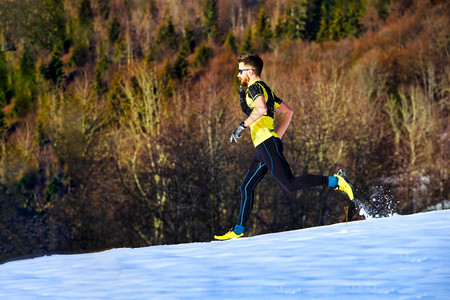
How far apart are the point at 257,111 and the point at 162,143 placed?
2142cm

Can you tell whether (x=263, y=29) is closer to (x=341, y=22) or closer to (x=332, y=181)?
(x=341, y=22)

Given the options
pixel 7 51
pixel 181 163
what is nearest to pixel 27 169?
pixel 7 51

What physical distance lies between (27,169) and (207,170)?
12.1 m

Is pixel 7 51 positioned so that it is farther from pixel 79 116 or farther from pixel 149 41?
pixel 149 41

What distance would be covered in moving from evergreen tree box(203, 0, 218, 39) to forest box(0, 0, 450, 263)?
17238 mm

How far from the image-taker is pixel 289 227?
2480cm

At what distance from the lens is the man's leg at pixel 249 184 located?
5844mm

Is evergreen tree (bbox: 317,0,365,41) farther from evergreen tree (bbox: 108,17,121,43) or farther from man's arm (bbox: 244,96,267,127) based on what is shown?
man's arm (bbox: 244,96,267,127)

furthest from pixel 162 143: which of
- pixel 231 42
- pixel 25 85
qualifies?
pixel 231 42

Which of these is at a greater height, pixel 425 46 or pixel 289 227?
pixel 425 46

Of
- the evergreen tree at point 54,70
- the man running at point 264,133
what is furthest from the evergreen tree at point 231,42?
the man running at point 264,133

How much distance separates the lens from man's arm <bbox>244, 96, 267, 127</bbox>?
17.7 ft

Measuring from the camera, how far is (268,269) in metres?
3.90

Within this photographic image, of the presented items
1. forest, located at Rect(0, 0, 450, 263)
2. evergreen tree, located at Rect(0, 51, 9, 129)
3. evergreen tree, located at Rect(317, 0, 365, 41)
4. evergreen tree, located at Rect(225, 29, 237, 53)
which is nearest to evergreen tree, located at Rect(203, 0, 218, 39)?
evergreen tree, located at Rect(225, 29, 237, 53)
